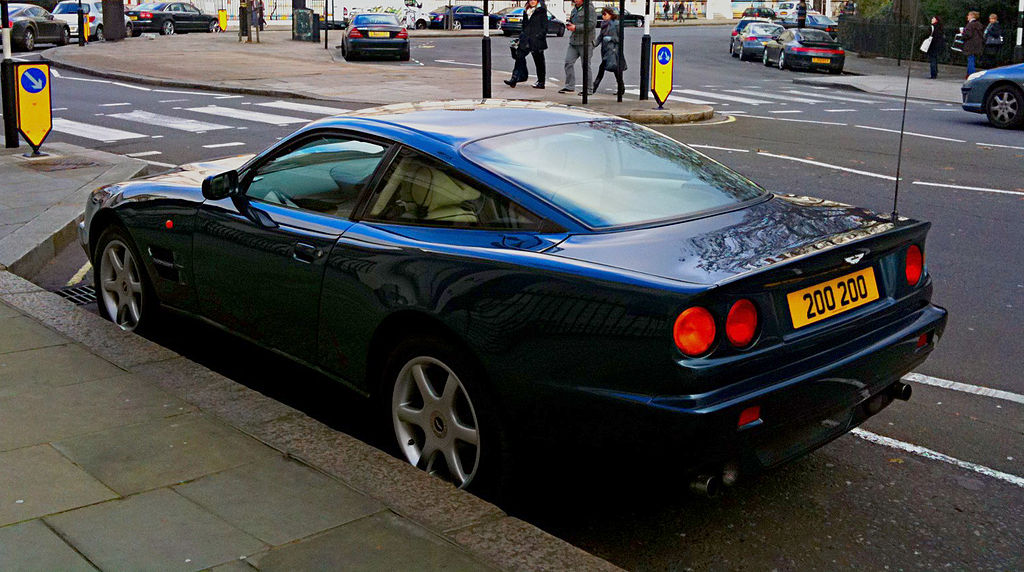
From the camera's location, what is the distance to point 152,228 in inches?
229

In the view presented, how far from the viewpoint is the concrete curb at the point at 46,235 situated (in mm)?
7785

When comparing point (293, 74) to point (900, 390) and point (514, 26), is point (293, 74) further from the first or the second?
point (514, 26)

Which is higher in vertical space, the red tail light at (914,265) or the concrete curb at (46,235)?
the red tail light at (914,265)

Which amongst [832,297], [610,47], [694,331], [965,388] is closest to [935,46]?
[610,47]

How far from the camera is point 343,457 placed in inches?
169

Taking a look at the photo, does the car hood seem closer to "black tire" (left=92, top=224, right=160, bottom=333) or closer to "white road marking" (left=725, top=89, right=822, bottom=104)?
"black tire" (left=92, top=224, right=160, bottom=333)

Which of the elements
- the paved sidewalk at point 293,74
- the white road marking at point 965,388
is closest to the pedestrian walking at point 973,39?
the paved sidewalk at point 293,74

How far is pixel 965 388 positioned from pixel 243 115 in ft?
48.2

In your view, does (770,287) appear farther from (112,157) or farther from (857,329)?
(112,157)

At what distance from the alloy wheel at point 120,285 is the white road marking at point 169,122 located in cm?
1045

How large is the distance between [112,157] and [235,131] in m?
Result: 3.23

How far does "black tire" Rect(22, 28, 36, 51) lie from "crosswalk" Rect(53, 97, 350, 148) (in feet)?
70.5

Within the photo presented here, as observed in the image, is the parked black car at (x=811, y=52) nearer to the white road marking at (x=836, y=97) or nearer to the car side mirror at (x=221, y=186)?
the white road marking at (x=836, y=97)

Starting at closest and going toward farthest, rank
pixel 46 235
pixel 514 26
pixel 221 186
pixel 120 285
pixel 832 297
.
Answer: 1. pixel 832 297
2. pixel 221 186
3. pixel 120 285
4. pixel 46 235
5. pixel 514 26
